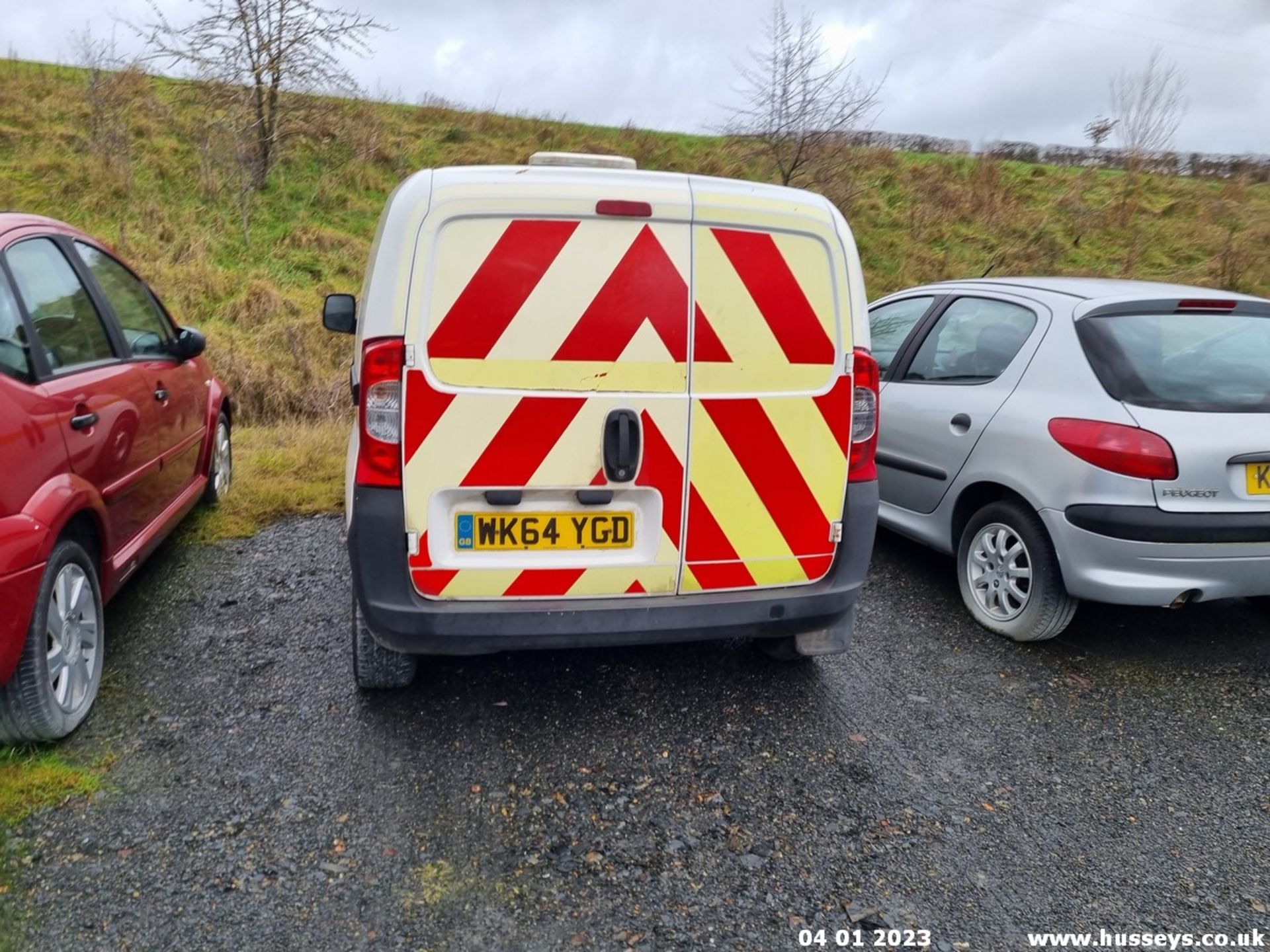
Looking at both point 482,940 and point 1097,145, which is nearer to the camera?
point 482,940

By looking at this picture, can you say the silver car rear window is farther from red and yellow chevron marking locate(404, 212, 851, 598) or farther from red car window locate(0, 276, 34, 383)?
red car window locate(0, 276, 34, 383)

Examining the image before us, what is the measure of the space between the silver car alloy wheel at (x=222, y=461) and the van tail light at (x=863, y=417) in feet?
12.5

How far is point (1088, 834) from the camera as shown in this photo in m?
2.55

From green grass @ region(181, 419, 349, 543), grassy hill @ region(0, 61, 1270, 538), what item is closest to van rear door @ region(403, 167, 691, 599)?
green grass @ region(181, 419, 349, 543)

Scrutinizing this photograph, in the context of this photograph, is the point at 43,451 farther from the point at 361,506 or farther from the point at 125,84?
the point at 125,84

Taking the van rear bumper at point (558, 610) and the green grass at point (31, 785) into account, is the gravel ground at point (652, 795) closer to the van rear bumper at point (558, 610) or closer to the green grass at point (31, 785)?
the green grass at point (31, 785)

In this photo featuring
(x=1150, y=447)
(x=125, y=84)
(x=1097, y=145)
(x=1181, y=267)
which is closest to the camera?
(x=1150, y=447)

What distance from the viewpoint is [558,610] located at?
8.70 feet

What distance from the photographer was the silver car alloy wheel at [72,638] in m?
2.72

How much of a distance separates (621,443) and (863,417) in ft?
2.97

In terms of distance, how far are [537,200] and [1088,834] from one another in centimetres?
251

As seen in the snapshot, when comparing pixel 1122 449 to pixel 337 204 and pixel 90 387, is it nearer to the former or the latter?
pixel 90 387

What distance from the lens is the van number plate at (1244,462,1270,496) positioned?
130 inches

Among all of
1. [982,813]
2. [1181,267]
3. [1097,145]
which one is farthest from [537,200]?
[1097,145]
